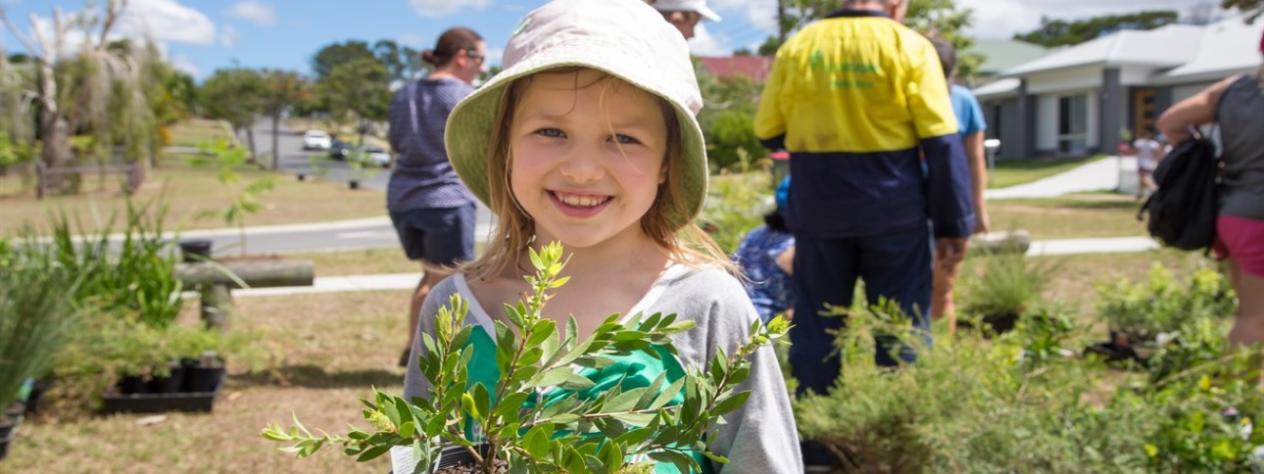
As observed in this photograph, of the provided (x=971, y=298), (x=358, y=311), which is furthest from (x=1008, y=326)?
(x=358, y=311)

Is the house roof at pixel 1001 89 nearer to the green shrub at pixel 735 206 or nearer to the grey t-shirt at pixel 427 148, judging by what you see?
the green shrub at pixel 735 206

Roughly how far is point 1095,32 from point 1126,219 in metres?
86.5

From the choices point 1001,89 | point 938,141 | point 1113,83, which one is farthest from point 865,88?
point 1001,89

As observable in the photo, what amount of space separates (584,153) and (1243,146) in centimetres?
291

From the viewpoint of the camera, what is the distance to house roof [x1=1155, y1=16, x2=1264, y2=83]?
30.4m

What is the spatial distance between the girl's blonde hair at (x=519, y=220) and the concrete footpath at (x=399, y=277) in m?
5.65

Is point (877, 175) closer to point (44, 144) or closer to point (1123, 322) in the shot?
point (1123, 322)

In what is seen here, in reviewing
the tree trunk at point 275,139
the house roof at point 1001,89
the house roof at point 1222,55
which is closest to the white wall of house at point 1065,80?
the house roof at point 1001,89

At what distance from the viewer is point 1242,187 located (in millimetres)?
3527

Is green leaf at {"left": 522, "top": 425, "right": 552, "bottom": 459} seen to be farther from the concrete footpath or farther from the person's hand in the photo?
the concrete footpath

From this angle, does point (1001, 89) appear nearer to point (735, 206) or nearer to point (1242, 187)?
point (735, 206)

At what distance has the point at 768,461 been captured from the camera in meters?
1.42

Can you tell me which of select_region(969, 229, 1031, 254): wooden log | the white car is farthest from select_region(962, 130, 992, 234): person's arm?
the white car

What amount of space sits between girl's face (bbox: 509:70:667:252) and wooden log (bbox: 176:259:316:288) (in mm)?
4535
